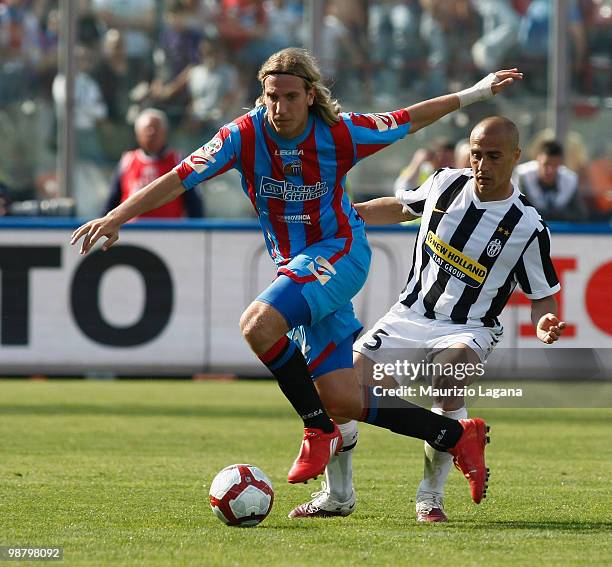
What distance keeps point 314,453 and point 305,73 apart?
5.44ft

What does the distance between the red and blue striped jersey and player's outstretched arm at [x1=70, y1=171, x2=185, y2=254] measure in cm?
23

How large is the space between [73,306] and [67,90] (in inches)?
97.7

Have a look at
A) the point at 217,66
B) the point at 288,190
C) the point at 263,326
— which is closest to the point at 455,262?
the point at 288,190

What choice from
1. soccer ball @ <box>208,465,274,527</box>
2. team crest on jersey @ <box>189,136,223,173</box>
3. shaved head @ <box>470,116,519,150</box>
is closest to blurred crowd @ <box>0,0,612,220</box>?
shaved head @ <box>470,116,519,150</box>

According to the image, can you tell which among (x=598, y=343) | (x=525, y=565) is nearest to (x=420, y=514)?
(x=525, y=565)

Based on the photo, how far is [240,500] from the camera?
5750 millimetres

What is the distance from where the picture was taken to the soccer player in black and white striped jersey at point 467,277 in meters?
6.25

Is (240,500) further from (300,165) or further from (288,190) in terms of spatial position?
(300,165)

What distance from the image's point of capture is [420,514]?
239 inches

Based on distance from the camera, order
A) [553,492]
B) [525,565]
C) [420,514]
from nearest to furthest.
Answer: [525,565], [420,514], [553,492]

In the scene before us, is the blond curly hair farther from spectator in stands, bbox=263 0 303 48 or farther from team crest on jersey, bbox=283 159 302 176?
spectator in stands, bbox=263 0 303 48

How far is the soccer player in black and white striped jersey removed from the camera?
246 inches

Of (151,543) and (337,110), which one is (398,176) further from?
(151,543)

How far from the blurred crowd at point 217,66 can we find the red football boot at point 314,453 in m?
8.09
